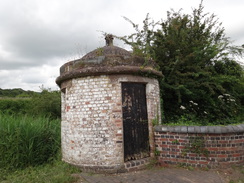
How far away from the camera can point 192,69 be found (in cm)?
749

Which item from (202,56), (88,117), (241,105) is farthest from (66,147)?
(241,105)

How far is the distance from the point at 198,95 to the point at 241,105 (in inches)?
122

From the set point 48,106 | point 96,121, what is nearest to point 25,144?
point 96,121

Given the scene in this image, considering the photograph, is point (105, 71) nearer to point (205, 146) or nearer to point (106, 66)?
point (106, 66)

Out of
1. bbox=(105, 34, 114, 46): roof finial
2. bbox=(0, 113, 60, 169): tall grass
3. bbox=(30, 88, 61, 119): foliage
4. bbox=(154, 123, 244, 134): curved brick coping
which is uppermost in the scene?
bbox=(105, 34, 114, 46): roof finial

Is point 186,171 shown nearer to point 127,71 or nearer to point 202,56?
point 127,71

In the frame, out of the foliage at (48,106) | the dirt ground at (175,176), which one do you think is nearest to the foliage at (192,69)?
the dirt ground at (175,176)

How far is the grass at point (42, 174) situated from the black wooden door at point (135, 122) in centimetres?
148

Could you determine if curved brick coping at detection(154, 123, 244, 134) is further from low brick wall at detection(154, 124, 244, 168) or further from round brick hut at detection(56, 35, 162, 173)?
round brick hut at detection(56, 35, 162, 173)

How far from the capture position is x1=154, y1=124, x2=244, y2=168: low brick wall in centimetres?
433

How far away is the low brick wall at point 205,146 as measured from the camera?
433cm

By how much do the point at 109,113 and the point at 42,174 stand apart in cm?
226

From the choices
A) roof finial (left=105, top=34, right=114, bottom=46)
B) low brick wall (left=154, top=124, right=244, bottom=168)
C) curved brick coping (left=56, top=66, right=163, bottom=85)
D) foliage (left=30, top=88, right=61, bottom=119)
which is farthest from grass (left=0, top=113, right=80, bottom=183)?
foliage (left=30, top=88, right=61, bottom=119)

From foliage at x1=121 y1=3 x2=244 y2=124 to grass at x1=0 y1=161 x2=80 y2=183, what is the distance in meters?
4.37
